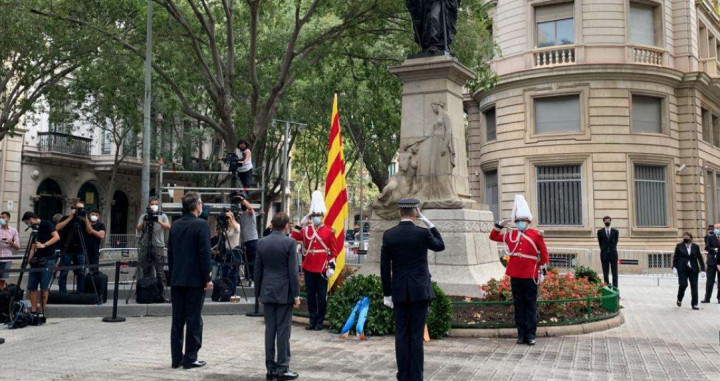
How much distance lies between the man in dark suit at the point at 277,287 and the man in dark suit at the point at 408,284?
48.1 inches

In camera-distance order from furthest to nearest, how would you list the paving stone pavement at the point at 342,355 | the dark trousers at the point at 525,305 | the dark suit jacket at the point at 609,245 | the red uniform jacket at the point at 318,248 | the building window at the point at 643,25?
the building window at the point at 643,25, the dark suit jacket at the point at 609,245, the red uniform jacket at the point at 318,248, the dark trousers at the point at 525,305, the paving stone pavement at the point at 342,355

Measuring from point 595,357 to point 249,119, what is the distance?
13.7m

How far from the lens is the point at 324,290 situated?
10.1 metres

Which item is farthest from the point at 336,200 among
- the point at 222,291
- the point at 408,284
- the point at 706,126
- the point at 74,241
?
the point at 706,126

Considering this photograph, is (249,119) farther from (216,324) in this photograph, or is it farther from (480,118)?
(480,118)

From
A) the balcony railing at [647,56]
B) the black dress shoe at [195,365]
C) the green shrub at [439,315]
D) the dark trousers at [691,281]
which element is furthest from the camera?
the balcony railing at [647,56]

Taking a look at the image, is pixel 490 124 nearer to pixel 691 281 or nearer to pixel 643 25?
pixel 643 25

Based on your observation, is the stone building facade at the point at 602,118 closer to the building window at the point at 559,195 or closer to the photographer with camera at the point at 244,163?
the building window at the point at 559,195

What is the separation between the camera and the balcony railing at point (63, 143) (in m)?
32.3

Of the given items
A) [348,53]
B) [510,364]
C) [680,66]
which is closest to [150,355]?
[510,364]

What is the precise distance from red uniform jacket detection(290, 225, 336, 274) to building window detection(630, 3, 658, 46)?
2176cm

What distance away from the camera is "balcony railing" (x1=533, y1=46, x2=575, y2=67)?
87.1 feet

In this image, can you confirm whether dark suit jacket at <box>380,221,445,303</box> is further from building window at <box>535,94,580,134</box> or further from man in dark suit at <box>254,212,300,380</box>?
building window at <box>535,94,580,134</box>

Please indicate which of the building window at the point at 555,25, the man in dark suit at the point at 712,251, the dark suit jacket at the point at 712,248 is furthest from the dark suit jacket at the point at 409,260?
the building window at the point at 555,25
